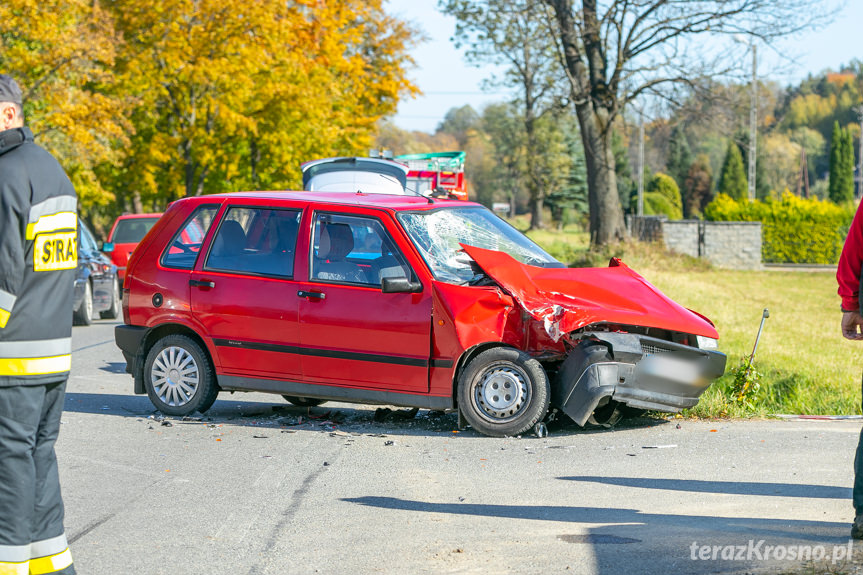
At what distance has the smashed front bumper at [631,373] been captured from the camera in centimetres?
731

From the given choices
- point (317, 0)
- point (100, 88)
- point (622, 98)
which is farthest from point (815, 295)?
point (317, 0)

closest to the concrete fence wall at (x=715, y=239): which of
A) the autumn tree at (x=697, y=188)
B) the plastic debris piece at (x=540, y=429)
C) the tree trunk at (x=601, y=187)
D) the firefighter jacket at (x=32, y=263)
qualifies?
the tree trunk at (x=601, y=187)

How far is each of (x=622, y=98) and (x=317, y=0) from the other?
64.0 feet

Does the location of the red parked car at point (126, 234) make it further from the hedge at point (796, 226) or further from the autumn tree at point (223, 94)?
the hedge at point (796, 226)

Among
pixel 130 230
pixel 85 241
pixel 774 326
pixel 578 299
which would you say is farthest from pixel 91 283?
pixel 578 299

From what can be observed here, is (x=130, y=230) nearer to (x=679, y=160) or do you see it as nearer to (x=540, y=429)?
(x=540, y=429)

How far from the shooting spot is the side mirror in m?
7.69

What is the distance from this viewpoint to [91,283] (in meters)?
17.0

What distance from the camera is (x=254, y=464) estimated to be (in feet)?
22.6

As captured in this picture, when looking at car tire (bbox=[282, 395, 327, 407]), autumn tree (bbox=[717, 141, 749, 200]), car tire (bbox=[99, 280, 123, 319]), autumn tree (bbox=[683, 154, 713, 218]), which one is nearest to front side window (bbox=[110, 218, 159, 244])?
car tire (bbox=[99, 280, 123, 319])

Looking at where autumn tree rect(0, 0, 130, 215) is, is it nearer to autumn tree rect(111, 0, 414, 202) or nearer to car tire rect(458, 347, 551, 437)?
autumn tree rect(111, 0, 414, 202)

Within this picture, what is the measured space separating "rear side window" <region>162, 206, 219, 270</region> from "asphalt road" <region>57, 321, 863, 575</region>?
4.24 ft

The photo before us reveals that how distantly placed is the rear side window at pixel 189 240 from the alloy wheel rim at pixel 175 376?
70 cm

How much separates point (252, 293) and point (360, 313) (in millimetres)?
958
